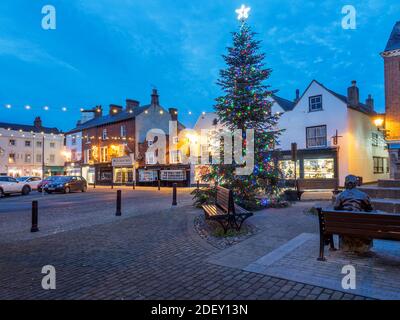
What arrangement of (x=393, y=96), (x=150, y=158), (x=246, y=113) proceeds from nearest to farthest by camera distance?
(x=246, y=113) < (x=393, y=96) < (x=150, y=158)

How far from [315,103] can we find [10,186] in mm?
28079

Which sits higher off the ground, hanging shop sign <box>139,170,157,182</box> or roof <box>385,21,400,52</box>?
roof <box>385,21,400,52</box>

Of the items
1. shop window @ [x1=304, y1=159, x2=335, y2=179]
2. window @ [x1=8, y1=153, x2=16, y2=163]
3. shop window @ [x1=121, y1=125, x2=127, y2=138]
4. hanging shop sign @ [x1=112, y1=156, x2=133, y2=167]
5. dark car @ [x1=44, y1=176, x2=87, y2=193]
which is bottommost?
dark car @ [x1=44, y1=176, x2=87, y2=193]

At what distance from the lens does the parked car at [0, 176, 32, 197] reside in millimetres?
20680

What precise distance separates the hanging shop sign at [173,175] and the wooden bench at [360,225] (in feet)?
88.4

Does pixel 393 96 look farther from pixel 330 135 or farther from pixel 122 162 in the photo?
pixel 122 162

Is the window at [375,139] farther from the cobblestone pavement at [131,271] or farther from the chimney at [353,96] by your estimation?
the cobblestone pavement at [131,271]

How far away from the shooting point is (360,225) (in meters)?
4.59

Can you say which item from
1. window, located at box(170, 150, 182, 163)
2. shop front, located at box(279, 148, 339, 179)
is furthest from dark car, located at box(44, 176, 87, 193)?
shop front, located at box(279, 148, 339, 179)

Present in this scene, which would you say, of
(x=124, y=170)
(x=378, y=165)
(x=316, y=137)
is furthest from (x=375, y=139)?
(x=124, y=170)

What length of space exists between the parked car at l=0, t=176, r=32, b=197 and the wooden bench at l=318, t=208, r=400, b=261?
23.8 m

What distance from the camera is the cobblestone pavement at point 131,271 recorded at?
3.83m

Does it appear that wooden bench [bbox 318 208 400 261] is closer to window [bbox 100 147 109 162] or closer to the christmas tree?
the christmas tree

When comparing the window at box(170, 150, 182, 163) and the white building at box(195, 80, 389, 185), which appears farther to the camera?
the window at box(170, 150, 182, 163)
